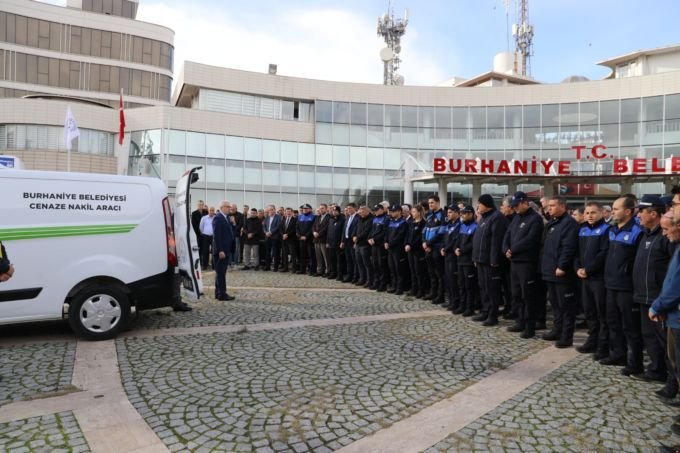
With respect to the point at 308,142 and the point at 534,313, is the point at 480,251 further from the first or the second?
the point at 308,142

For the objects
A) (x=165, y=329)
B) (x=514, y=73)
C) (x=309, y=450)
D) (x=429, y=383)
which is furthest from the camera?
(x=514, y=73)

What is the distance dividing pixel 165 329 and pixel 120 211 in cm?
172

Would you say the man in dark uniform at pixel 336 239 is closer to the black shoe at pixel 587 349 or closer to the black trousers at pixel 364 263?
the black trousers at pixel 364 263

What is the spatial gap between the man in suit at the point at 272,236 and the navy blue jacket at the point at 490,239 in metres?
7.50

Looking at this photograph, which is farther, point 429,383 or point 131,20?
point 131,20

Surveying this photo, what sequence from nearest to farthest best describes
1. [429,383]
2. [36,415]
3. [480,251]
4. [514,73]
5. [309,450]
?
[309,450]
[36,415]
[429,383]
[480,251]
[514,73]

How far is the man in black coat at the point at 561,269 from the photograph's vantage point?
604cm

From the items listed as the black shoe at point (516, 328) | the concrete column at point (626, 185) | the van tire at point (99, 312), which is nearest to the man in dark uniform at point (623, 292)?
the black shoe at point (516, 328)

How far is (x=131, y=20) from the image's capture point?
44906 millimetres

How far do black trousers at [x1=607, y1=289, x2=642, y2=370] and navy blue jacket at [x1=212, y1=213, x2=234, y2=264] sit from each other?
249 inches

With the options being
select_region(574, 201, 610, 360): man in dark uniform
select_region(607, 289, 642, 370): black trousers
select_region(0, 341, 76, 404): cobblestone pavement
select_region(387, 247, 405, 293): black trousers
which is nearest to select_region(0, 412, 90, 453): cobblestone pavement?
select_region(0, 341, 76, 404): cobblestone pavement

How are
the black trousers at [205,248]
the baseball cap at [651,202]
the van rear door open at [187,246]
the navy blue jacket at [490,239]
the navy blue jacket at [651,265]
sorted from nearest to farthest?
the navy blue jacket at [651,265], the baseball cap at [651,202], the van rear door open at [187,246], the navy blue jacket at [490,239], the black trousers at [205,248]

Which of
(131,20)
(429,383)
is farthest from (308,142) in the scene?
(429,383)

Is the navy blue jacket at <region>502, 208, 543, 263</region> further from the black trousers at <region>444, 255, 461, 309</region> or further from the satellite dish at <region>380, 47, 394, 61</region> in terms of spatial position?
the satellite dish at <region>380, 47, 394, 61</region>
